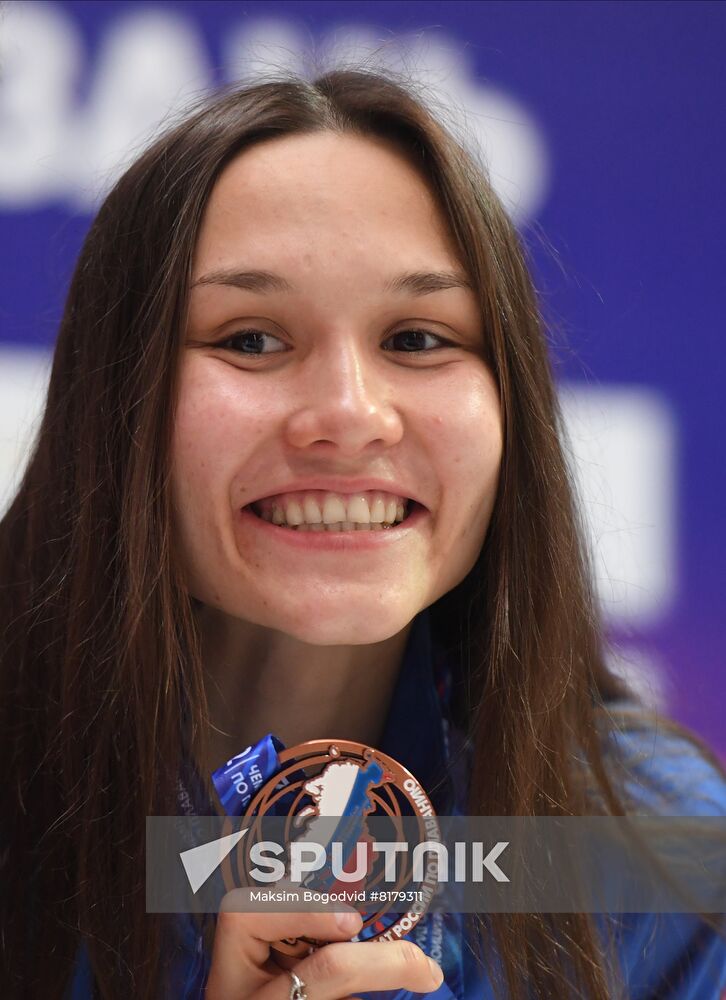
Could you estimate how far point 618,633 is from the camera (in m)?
1.55

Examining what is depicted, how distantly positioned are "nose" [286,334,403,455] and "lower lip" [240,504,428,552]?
82mm

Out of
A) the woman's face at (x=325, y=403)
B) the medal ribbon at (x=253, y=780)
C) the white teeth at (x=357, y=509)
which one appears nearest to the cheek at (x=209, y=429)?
the woman's face at (x=325, y=403)

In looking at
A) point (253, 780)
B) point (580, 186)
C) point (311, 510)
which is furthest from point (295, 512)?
point (580, 186)

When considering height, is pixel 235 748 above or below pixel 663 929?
above

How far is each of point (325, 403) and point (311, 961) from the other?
463mm

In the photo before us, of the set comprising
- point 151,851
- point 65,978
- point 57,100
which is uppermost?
point 57,100

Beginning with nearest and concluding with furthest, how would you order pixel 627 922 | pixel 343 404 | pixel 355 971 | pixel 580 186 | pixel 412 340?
pixel 355 971
pixel 343 404
pixel 412 340
pixel 627 922
pixel 580 186

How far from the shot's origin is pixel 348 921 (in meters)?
0.87

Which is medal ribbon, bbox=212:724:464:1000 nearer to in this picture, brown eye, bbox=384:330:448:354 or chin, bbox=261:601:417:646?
chin, bbox=261:601:417:646

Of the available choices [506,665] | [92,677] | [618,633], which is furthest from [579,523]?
[92,677]

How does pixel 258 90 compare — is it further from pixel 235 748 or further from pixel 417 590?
pixel 235 748

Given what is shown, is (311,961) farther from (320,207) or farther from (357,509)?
(320,207)

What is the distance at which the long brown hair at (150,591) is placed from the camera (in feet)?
3.45

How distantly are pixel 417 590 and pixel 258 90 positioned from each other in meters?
0.54
